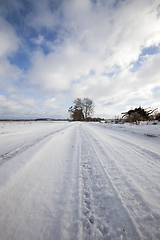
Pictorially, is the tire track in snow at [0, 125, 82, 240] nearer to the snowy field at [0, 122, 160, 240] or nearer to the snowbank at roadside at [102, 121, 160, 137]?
the snowy field at [0, 122, 160, 240]

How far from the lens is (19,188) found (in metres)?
1.24

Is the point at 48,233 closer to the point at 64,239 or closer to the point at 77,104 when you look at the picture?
the point at 64,239

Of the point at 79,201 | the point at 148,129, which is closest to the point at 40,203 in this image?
the point at 79,201

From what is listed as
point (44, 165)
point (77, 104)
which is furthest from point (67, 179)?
point (77, 104)

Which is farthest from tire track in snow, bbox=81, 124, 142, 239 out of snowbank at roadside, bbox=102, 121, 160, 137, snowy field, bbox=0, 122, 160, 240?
snowbank at roadside, bbox=102, 121, 160, 137

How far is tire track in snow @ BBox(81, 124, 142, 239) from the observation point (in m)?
0.84

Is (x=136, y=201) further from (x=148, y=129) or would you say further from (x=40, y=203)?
(x=148, y=129)

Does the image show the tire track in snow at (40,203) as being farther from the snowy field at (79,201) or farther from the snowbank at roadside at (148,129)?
the snowbank at roadside at (148,129)

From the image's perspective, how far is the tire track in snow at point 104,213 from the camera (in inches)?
33.3

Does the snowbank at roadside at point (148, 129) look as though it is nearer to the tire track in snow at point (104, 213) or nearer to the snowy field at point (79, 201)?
the snowy field at point (79, 201)

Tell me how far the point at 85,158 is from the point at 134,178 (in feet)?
3.47

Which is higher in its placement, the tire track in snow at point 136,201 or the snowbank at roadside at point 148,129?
the snowbank at roadside at point 148,129

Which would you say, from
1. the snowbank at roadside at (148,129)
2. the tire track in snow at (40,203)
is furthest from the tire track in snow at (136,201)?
the snowbank at roadside at (148,129)

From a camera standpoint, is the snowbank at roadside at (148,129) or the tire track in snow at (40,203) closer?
the tire track in snow at (40,203)
